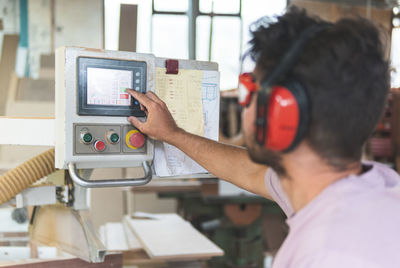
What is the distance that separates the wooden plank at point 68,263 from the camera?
126cm

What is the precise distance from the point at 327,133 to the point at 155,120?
532mm

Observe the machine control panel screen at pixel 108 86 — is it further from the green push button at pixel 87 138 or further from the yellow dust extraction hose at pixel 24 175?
the yellow dust extraction hose at pixel 24 175

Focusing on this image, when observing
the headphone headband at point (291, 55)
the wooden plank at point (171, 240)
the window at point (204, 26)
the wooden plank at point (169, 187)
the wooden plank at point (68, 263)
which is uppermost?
the window at point (204, 26)

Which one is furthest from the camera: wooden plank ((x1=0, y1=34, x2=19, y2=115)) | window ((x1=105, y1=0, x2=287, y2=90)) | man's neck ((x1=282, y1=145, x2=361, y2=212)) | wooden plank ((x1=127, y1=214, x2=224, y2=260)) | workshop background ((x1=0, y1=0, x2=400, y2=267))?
window ((x1=105, y1=0, x2=287, y2=90))

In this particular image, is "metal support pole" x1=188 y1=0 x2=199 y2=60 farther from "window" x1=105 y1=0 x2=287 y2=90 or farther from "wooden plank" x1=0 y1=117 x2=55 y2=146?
"wooden plank" x1=0 y1=117 x2=55 y2=146

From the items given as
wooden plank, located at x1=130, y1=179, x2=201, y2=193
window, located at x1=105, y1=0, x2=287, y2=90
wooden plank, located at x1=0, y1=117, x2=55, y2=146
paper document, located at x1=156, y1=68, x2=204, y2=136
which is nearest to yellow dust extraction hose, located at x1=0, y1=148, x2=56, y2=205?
wooden plank, located at x1=0, y1=117, x2=55, y2=146

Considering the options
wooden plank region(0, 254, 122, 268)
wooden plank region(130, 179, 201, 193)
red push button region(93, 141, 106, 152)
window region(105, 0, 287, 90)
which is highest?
window region(105, 0, 287, 90)

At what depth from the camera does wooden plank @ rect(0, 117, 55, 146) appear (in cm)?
113

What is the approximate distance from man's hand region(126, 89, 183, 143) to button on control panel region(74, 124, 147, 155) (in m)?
0.03

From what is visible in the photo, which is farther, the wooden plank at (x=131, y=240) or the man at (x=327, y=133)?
the wooden plank at (x=131, y=240)

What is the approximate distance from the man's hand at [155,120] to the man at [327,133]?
38 cm

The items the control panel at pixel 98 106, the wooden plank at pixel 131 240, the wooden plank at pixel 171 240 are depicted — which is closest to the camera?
the control panel at pixel 98 106

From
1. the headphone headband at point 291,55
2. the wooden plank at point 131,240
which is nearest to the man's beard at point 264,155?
the headphone headband at point 291,55

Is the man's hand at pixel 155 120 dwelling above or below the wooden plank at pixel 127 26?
below
